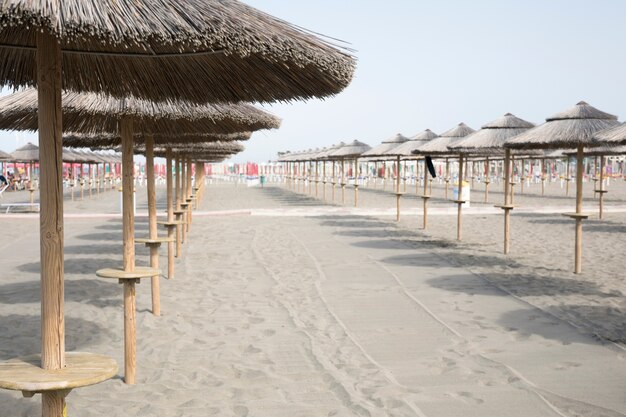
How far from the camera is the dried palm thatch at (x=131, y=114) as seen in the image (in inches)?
191

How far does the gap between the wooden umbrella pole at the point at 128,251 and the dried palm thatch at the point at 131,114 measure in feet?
0.89

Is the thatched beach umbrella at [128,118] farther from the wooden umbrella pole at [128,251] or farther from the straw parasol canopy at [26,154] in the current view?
the straw parasol canopy at [26,154]

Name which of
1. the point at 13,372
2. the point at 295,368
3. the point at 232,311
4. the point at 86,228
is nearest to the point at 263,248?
the point at 232,311

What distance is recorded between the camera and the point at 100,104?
4824 millimetres

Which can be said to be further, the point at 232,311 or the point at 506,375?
the point at 232,311

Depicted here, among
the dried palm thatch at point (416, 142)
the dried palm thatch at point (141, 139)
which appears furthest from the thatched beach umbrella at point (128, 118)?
the dried palm thatch at point (416, 142)

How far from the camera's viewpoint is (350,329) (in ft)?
19.0

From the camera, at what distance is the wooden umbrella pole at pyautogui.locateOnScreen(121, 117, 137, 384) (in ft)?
14.2

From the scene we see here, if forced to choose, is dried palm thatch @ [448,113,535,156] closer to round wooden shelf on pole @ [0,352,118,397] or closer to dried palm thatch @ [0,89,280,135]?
dried palm thatch @ [0,89,280,135]

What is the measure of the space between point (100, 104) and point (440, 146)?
11.0 meters

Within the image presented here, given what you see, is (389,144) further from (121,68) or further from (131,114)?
(121,68)

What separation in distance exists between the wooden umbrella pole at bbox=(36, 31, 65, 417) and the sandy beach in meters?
1.20

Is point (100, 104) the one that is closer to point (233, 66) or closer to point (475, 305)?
point (233, 66)

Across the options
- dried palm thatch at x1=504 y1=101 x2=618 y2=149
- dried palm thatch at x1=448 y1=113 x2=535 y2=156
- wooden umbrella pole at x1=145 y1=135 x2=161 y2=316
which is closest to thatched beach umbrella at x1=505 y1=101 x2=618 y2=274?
dried palm thatch at x1=504 y1=101 x2=618 y2=149
